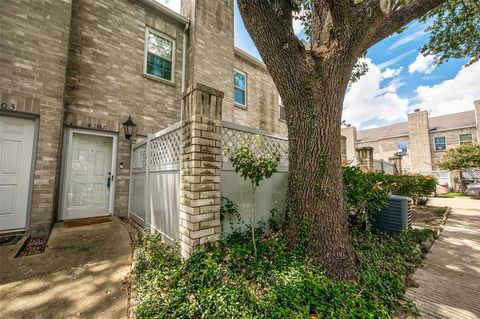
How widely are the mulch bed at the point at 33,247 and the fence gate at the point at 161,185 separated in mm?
1555

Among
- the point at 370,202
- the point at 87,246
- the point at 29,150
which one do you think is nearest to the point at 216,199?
the point at 87,246

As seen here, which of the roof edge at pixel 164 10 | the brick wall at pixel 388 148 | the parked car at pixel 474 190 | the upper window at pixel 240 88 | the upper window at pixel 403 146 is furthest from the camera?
the upper window at pixel 403 146

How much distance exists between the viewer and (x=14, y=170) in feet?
13.0

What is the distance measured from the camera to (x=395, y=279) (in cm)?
251

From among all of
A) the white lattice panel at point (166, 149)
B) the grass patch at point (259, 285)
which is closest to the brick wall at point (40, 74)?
the white lattice panel at point (166, 149)

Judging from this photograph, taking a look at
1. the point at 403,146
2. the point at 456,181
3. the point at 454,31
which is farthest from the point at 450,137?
the point at 454,31

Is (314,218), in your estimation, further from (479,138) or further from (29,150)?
(479,138)

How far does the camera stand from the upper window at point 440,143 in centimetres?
1886

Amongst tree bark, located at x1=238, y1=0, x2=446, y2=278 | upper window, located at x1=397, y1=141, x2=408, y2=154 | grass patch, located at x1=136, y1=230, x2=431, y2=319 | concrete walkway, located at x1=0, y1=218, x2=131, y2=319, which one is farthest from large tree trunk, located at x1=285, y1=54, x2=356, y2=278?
upper window, located at x1=397, y1=141, x2=408, y2=154

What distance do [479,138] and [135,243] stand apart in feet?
86.0

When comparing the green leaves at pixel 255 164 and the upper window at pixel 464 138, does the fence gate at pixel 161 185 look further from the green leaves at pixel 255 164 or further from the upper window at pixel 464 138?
the upper window at pixel 464 138

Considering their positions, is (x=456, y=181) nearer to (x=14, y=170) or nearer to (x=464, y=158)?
(x=464, y=158)

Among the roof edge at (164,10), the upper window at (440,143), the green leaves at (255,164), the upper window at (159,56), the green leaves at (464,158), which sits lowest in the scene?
the green leaves at (255,164)

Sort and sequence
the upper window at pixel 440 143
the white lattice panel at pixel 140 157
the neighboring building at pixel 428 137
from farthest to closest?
the upper window at pixel 440 143 → the neighboring building at pixel 428 137 → the white lattice panel at pixel 140 157
